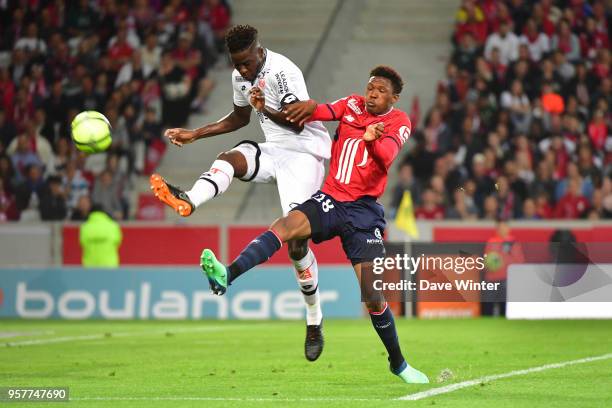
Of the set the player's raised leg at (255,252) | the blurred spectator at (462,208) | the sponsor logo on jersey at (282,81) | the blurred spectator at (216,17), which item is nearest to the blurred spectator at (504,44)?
the blurred spectator at (462,208)

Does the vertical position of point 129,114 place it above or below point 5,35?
below

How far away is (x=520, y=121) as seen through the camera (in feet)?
70.2

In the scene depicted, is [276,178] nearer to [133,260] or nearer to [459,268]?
[459,268]

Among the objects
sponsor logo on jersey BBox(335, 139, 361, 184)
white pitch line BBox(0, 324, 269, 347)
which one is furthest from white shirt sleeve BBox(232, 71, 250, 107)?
white pitch line BBox(0, 324, 269, 347)

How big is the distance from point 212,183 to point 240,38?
114cm

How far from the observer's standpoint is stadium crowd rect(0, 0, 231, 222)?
21.3 metres

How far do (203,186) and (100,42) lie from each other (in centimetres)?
1583

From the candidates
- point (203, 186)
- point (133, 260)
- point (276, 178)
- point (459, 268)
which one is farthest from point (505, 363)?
point (133, 260)

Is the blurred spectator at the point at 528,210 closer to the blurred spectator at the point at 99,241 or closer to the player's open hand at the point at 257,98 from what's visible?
the blurred spectator at the point at 99,241

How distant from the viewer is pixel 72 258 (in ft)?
67.3

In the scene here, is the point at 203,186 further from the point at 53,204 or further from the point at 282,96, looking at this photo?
the point at 53,204

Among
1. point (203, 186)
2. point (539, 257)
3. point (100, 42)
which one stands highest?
point (100, 42)

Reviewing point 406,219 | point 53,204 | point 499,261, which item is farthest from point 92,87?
point 499,261

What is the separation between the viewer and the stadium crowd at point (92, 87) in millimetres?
21319
